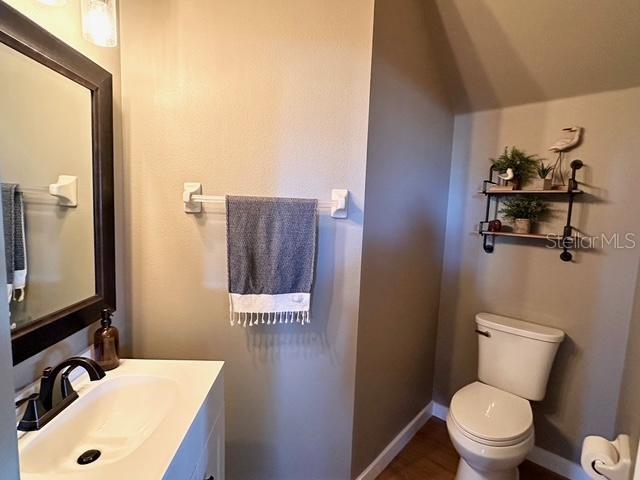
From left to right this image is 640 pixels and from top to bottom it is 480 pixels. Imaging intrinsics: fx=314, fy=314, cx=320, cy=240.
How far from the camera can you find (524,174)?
1790mm

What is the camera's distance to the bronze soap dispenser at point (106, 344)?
1081 millimetres

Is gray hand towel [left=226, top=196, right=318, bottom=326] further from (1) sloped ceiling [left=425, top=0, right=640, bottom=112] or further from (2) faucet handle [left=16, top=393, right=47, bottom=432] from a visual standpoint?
(1) sloped ceiling [left=425, top=0, right=640, bottom=112]

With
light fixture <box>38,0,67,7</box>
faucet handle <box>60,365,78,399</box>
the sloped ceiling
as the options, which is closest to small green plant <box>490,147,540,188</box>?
the sloped ceiling

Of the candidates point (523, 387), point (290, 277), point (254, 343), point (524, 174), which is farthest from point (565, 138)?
point (254, 343)

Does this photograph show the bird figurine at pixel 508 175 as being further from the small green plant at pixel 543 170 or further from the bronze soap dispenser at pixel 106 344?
the bronze soap dispenser at pixel 106 344

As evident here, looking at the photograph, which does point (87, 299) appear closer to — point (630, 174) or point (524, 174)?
point (524, 174)

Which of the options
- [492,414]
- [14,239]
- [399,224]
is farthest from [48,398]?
[492,414]

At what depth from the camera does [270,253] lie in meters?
1.28

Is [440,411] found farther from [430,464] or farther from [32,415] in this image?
[32,415]

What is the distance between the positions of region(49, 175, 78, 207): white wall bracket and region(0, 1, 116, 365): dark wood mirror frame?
81 mm

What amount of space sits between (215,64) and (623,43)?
1.78 meters

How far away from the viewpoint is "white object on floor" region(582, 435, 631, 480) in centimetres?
83

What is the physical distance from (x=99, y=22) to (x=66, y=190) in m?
0.55

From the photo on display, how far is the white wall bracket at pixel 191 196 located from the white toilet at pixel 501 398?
153 cm
